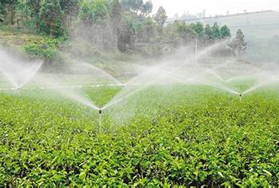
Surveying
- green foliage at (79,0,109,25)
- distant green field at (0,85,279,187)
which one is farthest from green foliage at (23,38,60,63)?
distant green field at (0,85,279,187)

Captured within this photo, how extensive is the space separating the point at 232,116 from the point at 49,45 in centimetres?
3125

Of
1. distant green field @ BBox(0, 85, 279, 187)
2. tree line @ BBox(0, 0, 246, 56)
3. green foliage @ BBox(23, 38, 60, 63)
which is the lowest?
distant green field @ BBox(0, 85, 279, 187)

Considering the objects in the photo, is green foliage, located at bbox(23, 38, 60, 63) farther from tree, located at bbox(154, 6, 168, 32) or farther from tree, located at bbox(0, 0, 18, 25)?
tree, located at bbox(154, 6, 168, 32)

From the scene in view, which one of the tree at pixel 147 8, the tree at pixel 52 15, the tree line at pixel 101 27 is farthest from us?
the tree at pixel 147 8

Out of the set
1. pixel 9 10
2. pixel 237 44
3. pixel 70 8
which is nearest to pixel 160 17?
pixel 237 44

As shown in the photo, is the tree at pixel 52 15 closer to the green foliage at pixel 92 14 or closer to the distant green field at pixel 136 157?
the green foliage at pixel 92 14

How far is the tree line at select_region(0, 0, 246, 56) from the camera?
44.0 metres

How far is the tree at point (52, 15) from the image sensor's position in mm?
41853

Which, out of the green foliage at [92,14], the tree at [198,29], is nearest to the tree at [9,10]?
the green foliage at [92,14]

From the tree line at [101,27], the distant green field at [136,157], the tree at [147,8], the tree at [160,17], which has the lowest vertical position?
the distant green field at [136,157]

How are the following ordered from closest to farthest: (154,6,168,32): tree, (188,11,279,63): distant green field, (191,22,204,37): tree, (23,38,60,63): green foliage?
(23,38,60,63): green foliage < (191,22,204,37): tree < (154,6,168,32): tree < (188,11,279,63): distant green field

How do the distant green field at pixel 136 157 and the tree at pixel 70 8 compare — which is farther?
the tree at pixel 70 8

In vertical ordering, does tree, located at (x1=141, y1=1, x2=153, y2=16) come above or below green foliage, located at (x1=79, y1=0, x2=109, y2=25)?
above

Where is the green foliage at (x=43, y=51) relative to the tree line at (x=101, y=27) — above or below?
below
